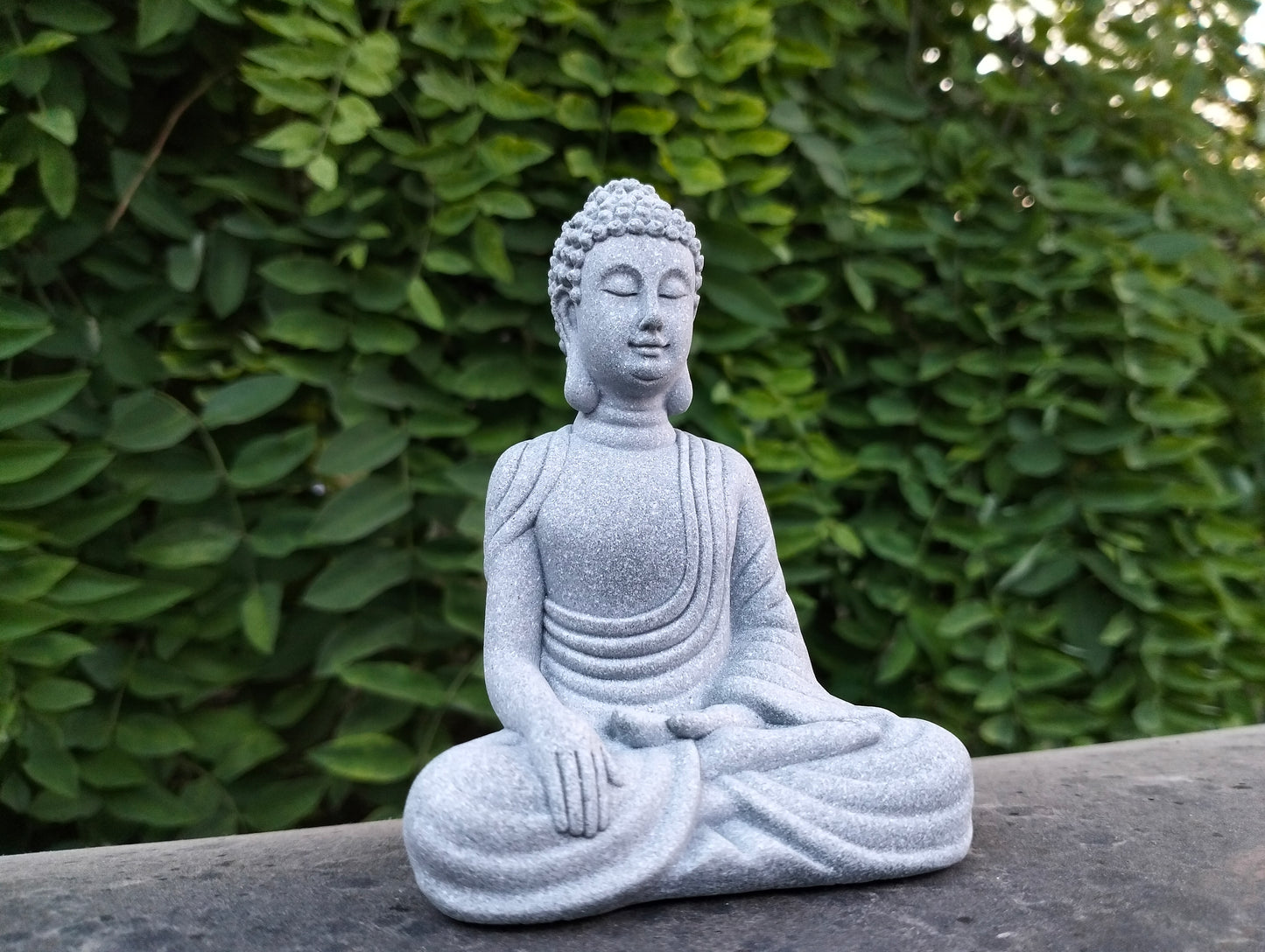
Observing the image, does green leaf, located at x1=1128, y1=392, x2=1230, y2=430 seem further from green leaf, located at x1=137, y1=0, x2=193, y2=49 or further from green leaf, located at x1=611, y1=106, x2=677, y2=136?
green leaf, located at x1=137, y1=0, x2=193, y2=49

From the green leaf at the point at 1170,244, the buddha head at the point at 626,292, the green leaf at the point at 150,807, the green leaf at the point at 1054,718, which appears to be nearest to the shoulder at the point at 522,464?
the buddha head at the point at 626,292

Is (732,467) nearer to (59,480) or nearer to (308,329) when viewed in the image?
(308,329)

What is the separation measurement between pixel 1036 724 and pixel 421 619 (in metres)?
1.84

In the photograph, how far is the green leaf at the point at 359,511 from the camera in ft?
8.46

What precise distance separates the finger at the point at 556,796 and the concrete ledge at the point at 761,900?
189 mm

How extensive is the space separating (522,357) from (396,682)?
2.95 feet

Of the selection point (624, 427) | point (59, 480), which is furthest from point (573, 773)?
point (59, 480)

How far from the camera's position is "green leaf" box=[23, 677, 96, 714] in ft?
7.79

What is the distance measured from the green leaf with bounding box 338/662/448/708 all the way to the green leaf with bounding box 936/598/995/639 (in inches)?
56.0

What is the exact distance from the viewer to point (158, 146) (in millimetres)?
2623

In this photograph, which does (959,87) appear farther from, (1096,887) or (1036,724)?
(1096,887)

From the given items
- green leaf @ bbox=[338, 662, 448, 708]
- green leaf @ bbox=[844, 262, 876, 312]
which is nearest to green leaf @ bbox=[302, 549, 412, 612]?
green leaf @ bbox=[338, 662, 448, 708]

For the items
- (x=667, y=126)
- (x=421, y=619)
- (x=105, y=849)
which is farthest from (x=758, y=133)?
(x=105, y=849)

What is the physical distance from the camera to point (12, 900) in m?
1.94
